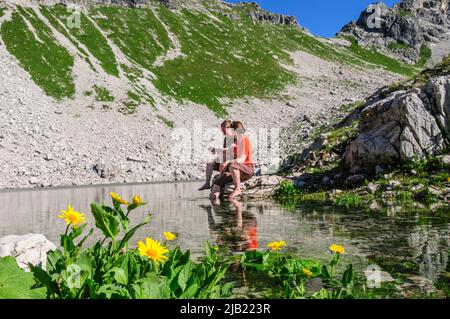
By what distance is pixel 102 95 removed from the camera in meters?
65.9

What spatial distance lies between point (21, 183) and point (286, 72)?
8006 centimetres

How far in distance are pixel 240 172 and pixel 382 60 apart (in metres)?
156

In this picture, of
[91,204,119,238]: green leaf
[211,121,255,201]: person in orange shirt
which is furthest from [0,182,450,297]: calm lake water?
[211,121,255,201]: person in orange shirt

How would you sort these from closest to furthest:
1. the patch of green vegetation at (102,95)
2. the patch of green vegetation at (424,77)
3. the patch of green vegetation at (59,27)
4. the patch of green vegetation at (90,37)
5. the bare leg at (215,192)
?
the bare leg at (215,192), the patch of green vegetation at (424,77), the patch of green vegetation at (102,95), the patch of green vegetation at (90,37), the patch of green vegetation at (59,27)

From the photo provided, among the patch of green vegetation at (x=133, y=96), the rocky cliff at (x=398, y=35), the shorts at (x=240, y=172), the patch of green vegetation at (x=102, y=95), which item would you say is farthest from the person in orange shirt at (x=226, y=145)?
the rocky cliff at (x=398, y=35)

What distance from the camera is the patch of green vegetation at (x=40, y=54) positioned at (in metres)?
66.1

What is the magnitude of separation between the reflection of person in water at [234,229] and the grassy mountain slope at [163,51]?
5863 cm

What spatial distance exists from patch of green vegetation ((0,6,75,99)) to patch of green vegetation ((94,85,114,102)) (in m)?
3.55

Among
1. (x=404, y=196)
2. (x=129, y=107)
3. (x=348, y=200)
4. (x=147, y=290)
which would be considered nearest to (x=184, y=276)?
(x=147, y=290)

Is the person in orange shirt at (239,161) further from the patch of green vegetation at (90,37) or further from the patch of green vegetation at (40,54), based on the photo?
the patch of green vegetation at (90,37)

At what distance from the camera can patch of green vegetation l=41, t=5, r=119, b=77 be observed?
8024 cm

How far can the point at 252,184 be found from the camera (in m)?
17.8

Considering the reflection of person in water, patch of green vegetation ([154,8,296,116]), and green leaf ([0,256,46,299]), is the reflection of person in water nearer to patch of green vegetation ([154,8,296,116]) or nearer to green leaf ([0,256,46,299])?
green leaf ([0,256,46,299])

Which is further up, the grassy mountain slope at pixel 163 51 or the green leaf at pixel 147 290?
the grassy mountain slope at pixel 163 51
